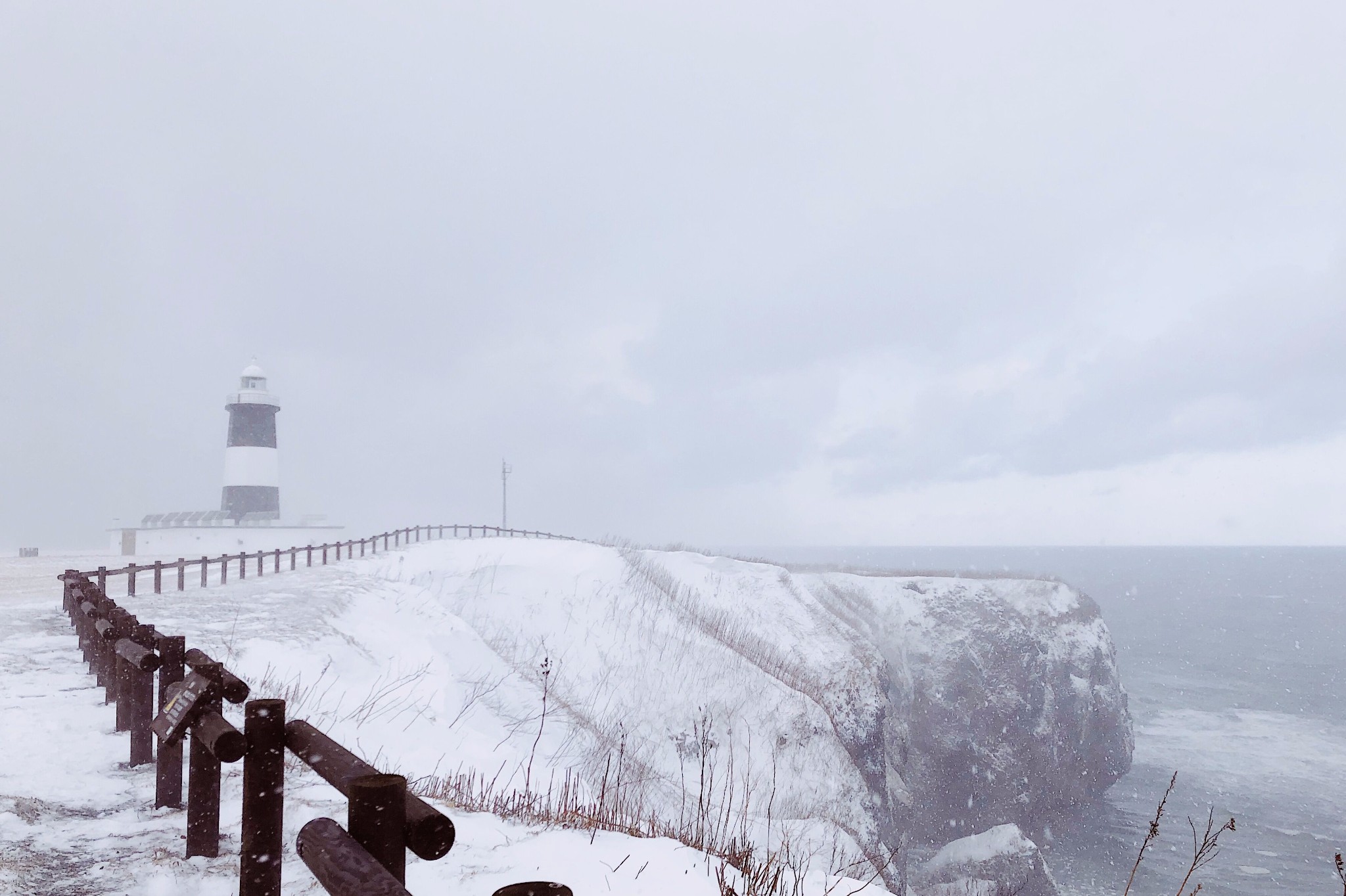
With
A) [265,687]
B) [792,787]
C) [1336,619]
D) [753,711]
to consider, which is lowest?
[1336,619]

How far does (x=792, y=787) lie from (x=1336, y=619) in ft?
310

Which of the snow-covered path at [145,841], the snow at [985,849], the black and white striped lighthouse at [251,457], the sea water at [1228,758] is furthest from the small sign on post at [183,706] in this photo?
the black and white striped lighthouse at [251,457]

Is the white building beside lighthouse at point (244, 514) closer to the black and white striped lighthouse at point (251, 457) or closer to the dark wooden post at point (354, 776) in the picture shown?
the black and white striped lighthouse at point (251, 457)

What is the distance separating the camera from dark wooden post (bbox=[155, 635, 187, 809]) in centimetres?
529

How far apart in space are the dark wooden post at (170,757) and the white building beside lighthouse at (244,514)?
43.6m

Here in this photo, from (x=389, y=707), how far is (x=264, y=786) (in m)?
8.77

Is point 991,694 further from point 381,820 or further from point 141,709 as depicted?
point 381,820

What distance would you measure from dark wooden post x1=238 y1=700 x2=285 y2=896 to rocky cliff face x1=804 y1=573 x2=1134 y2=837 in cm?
2910

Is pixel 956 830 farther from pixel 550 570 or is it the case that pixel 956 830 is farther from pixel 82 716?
pixel 82 716

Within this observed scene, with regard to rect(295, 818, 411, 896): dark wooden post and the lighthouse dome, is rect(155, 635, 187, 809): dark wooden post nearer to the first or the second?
rect(295, 818, 411, 896): dark wooden post

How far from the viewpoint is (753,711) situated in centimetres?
1853

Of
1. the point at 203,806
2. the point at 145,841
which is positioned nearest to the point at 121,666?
the point at 145,841

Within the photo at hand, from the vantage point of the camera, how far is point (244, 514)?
1802 inches

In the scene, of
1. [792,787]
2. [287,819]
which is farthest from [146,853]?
[792,787]
